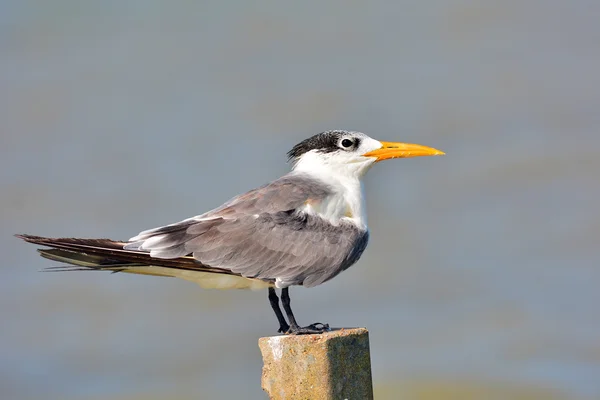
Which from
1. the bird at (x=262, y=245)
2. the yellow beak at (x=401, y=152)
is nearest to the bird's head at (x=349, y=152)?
the yellow beak at (x=401, y=152)

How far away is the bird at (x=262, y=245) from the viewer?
643cm

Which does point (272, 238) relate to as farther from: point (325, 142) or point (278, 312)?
point (325, 142)

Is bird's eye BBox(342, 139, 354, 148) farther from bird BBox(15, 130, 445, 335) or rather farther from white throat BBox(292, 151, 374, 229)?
bird BBox(15, 130, 445, 335)

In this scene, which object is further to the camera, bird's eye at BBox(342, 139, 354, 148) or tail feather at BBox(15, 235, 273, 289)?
bird's eye at BBox(342, 139, 354, 148)

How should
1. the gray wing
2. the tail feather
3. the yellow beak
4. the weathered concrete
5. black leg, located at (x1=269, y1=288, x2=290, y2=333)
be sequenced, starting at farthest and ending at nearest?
the yellow beak < black leg, located at (x1=269, y1=288, x2=290, y2=333) < the gray wing < the tail feather < the weathered concrete

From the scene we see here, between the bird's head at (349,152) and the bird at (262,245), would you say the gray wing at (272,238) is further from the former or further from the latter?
the bird's head at (349,152)

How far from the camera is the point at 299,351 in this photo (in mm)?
5422

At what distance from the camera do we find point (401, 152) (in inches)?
305

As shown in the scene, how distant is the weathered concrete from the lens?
538 cm

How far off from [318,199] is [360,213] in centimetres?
44

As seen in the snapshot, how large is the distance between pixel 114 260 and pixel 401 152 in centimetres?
273

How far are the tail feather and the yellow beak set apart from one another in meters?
1.68

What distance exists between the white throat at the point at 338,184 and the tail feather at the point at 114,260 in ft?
2.77

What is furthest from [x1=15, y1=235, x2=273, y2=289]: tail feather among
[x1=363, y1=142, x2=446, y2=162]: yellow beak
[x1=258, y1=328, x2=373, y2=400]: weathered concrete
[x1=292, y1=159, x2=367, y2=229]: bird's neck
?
[x1=363, y1=142, x2=446, y2=162]: yellow beak
